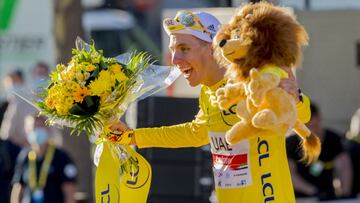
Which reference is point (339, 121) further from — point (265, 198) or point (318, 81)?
point (265, 198)

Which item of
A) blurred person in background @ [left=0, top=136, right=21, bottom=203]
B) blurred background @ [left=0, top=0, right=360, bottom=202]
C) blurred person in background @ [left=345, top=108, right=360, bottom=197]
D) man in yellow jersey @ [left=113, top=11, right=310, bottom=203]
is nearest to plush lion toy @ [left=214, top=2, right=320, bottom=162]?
man in yellow jersey @ [left=113, top=11, right=310, bottom=203]

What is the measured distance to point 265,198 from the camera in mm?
5750

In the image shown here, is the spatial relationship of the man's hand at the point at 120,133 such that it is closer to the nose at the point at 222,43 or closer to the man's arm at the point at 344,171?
the nose at the point at 222,43

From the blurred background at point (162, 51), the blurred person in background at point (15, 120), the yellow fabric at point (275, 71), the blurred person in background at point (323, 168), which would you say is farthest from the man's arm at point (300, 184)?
the yellow fabric at point (275, 71)

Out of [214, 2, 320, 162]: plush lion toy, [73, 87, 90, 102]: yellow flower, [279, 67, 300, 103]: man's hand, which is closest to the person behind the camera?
[214, 2, 320, 162]: plush lion toy

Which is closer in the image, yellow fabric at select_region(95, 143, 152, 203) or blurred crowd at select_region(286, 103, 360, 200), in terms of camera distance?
yellow fabric at select_region(95, 143, 152, 203)

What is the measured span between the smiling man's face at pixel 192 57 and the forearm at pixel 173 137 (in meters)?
0.29

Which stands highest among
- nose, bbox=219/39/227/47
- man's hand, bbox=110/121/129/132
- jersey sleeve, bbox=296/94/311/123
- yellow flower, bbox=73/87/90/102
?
nose, bbox=219/39/227/47

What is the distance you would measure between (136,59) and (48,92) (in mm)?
498

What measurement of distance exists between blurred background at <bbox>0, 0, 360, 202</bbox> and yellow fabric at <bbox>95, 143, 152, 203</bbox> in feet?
8.10

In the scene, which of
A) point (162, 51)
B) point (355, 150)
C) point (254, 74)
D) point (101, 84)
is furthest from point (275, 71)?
point (355, 150)

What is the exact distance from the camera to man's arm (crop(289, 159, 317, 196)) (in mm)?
10516

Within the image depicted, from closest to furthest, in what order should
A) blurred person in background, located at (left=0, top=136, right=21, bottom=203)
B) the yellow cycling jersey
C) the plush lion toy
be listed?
1. the plush lion toy
2. the yellow cycling jersey
3. blurred person in background, located at (left=0, top=136, right=21, bottom=203)

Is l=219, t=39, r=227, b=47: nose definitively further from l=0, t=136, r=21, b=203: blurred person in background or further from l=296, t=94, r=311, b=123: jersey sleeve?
l=0, t=136, r=21, b=203: blurred person in background
